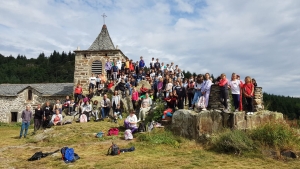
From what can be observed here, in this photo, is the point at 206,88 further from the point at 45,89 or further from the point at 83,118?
the point at 45,89

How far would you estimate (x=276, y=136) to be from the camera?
7.90 meters

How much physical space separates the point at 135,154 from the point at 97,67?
49.2 ft

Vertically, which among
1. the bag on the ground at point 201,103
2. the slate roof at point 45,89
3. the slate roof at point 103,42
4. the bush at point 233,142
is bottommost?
the bush at point 233,142

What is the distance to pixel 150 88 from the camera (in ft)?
56.2

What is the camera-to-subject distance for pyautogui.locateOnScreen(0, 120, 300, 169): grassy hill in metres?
7.03

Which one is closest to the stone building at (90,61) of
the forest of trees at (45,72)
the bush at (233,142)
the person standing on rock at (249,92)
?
the person standing on rock at (249,92)

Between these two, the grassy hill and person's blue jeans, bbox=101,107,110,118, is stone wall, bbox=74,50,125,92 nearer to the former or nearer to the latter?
person's blue jeans, bbox=101,107,110,118

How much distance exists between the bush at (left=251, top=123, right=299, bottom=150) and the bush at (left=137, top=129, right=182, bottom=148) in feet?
9.05

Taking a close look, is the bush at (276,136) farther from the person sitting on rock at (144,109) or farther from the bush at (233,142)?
the person sitting on rock at (144,109)

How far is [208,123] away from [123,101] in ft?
24.2

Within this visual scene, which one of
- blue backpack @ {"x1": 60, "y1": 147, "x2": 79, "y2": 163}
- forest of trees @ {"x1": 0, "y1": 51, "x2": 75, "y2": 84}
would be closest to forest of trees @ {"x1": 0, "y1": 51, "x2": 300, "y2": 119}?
forest of trees @ {"x1": 0, "y1": 51, "x2": 75, "y2": 84}

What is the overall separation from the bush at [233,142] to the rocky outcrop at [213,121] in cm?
63

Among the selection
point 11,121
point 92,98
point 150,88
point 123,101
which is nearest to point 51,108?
point 92,98

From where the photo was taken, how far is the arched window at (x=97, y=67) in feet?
73.0
